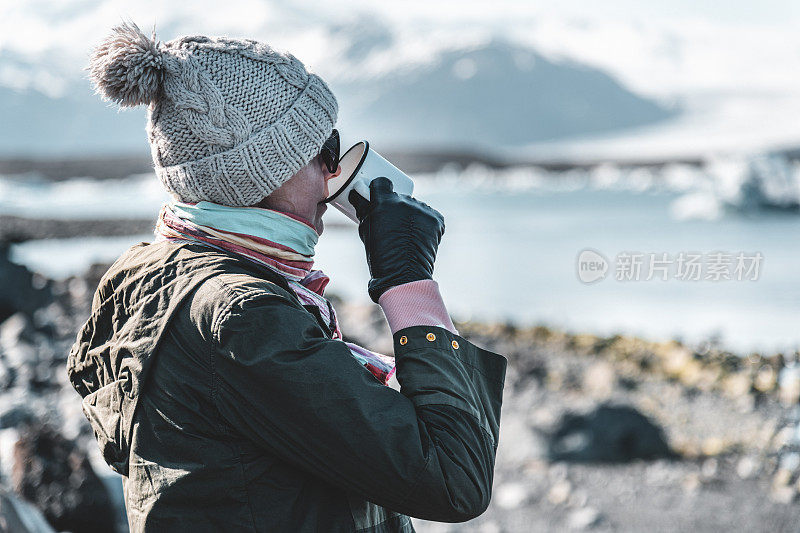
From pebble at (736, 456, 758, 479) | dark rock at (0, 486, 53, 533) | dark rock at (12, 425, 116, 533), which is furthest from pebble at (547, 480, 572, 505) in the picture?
dark rock at (0, 486, 53, 533)

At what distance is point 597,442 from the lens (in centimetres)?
453

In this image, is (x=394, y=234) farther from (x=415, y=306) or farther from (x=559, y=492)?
(x=559, y=492)

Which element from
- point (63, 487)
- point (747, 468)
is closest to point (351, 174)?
point (63, 487)

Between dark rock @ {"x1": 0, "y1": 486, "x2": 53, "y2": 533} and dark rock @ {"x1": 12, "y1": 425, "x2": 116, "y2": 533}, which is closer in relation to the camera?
→ dark rock @ {"x1": 0, "y1": 486, "x2": 53, "y2": 533}

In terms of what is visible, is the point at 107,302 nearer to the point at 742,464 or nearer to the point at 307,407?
the point at 307,407

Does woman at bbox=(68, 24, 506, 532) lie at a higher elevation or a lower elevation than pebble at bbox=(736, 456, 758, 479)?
higher

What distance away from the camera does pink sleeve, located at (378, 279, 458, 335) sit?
1.19 meters

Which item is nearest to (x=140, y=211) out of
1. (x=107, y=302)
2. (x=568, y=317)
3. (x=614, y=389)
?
(x=568, y=317)

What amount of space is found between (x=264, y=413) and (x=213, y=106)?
0.46m

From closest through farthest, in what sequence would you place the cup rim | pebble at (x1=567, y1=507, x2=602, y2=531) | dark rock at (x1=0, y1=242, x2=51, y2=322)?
the cup rim → pebble at (x1=567, y1=507, x2=602, y2=531) → dark rock at (x1=0, y1=242, x2=51, y2=322)

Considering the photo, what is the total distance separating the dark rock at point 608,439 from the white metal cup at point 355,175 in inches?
135

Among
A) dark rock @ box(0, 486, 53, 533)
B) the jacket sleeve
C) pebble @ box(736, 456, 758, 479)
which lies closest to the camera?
the jacket sleeve

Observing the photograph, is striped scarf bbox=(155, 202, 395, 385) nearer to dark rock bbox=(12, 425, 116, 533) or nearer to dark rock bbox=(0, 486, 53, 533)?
dark rock bbox=(0, 486, 53, 533)

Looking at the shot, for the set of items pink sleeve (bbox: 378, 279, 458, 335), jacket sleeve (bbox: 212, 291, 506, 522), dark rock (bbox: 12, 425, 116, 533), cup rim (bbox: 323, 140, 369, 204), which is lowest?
dark rock (bbox: 12, 425, 116, 533)
